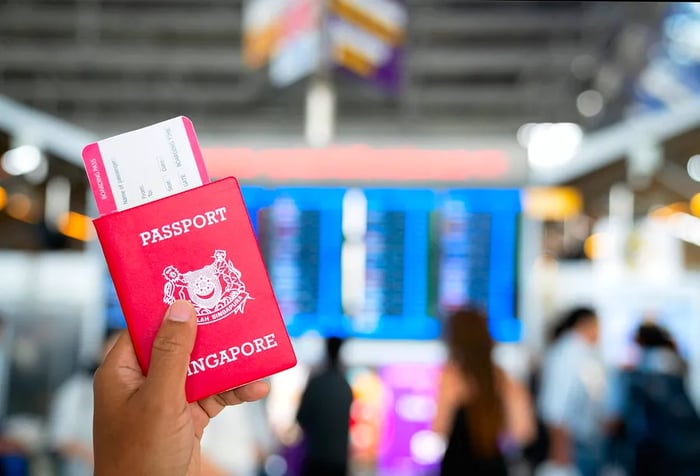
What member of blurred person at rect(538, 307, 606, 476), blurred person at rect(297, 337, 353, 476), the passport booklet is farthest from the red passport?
blurred person at rect(538, 307, 606, 476)

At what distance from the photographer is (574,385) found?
569 cm

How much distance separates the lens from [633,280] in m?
7.58

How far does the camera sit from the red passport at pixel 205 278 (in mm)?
1175

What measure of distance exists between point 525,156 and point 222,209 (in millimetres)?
4726

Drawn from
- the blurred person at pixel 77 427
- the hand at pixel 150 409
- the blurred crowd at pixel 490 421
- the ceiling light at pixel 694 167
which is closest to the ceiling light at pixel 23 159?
the blurred crowd at pixel 490 421

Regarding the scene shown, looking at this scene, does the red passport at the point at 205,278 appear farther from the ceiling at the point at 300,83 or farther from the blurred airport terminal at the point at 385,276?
the ceiling at the point at 300,83

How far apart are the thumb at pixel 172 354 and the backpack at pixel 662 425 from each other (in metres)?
4.51

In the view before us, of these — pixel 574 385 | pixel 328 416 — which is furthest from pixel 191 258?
pixel 574 385

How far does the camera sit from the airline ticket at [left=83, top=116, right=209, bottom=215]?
1198mm

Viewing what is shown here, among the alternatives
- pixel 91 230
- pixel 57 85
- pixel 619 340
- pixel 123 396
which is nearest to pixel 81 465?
pixel 91 230

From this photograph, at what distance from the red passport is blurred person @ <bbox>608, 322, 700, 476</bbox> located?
4371 millimetres

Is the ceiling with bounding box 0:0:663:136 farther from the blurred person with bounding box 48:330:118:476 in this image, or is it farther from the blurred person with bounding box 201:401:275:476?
the blurred person with bounding box 201:401:275:476

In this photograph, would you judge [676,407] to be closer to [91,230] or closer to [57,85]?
[91,230]

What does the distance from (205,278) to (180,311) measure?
8 cm
